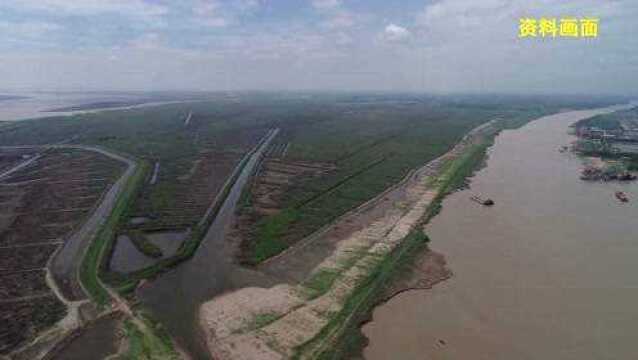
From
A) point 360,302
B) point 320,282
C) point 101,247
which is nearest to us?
point 360,302

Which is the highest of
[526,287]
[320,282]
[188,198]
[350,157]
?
[350,157]

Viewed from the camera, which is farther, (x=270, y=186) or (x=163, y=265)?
(x=270, y=186)

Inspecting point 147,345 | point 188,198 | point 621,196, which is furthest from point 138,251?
point 621,196

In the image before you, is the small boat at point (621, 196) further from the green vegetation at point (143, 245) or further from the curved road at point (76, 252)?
the curved road at point (76, 252)

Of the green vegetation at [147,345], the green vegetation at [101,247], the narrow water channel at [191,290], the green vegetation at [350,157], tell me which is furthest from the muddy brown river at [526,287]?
the green vegetation at [101,247]

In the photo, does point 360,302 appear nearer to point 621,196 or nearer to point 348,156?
point 621,196

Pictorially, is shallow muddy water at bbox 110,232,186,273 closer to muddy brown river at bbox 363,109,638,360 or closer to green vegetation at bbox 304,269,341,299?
green vegetation at bbox 304,269,341,299

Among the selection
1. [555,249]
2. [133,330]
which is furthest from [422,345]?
[555,249]
